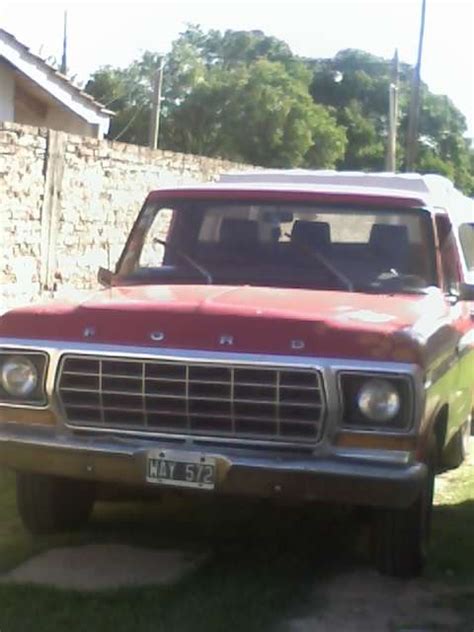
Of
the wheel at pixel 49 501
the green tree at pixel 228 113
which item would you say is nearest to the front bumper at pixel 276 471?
the wheel at pixel 49 501

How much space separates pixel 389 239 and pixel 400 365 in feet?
5.21

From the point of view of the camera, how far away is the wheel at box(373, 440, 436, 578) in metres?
5.85

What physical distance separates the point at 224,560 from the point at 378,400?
1242 mm

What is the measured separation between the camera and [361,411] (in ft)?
17.9

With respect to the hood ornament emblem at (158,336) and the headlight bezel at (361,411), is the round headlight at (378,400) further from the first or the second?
the hood ornament emblem at (158,336)

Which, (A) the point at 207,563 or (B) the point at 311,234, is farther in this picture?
(B) the point at 311,234

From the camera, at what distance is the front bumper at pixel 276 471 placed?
17.9ft

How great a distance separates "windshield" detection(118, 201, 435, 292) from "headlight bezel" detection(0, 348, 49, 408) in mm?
1211

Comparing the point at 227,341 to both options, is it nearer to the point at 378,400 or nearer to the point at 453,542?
the point at 378,400

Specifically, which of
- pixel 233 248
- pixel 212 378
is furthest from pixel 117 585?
pixel 233 248

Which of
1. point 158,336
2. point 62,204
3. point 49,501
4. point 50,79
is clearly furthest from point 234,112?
point 158,336

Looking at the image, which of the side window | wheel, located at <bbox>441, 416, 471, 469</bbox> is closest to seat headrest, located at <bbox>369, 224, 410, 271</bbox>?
the side window

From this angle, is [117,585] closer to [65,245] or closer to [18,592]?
[18,592]

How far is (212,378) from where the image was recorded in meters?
5.52
